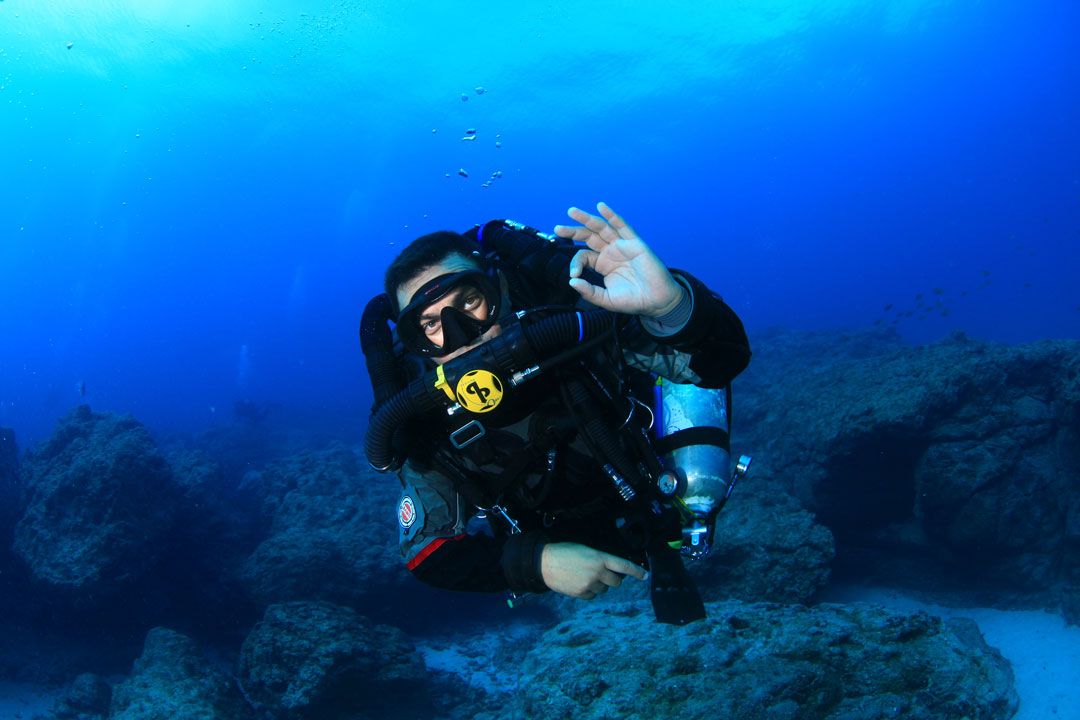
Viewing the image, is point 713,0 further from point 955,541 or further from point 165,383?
point 165,383

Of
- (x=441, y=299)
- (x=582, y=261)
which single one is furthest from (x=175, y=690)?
(x=582, y=261)

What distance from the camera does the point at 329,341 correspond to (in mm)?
102875

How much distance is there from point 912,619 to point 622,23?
4310cm

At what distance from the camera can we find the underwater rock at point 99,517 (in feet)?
30.9

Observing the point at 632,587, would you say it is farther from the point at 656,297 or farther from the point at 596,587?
the point at 656,297

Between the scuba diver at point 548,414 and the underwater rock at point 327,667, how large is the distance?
5.27m

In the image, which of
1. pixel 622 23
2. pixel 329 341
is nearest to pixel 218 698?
pixel 622 23

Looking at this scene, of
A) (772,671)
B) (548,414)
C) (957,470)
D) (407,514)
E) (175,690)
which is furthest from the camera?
(957,470)

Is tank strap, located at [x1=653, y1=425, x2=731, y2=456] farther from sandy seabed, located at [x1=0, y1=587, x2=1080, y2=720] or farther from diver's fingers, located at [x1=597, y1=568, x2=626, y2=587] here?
sandy seabed, located at [x1=0, y1=587, x2=1080, y2=720]

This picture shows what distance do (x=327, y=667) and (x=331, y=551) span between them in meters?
3.06

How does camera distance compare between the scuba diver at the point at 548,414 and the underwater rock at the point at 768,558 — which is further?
the underwater rock at the point at 768,558

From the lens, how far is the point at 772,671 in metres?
3.88

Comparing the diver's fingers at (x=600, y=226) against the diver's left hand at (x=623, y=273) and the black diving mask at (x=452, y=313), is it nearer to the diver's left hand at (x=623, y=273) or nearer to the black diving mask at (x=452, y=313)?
the diver's left hand at (x=623, y=273)

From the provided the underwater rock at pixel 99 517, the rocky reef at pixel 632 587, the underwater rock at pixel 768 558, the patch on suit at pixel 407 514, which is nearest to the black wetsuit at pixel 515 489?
the patch on suit at pixel 407 514
